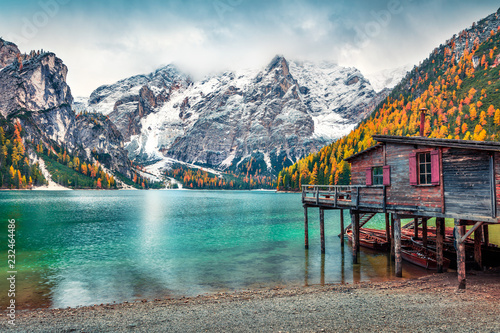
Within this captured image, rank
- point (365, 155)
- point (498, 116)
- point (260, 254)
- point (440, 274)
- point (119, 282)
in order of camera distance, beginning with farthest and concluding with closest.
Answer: point (498, 116), point (260, 254), point (365, 155), point (119, 282), point (440, 274)

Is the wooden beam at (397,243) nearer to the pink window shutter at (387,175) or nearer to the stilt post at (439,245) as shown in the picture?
the pink window shutter at (387,175)

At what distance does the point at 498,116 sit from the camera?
115m

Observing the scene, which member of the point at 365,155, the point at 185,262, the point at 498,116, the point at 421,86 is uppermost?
the point at 421,86

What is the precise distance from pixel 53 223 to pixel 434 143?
63320 millimetres

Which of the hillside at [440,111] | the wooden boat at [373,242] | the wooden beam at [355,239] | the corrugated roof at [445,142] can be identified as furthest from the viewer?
the hillside at [440,111]

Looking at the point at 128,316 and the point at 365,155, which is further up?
the point at 365,155

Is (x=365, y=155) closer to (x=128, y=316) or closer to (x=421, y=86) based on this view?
(x=128, y=316)

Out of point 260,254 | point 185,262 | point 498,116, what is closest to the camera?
point 185,262

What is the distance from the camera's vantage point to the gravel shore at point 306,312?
43.1ft

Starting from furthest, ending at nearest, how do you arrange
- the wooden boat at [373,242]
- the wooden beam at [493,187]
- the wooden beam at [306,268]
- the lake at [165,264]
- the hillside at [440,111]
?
1. the hillside at [440,111]
2. the wooden boat at [373,242]
3. the wooden beam at [306,268]
4. the lake at [165,264]
5. the wooden beam at [493,187]

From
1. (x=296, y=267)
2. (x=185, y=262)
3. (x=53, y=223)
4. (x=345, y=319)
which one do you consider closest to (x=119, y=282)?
(x=185, y=262)

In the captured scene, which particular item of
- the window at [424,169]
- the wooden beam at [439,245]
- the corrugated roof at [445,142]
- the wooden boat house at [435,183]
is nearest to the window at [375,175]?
the wooden boat house at [435,183]

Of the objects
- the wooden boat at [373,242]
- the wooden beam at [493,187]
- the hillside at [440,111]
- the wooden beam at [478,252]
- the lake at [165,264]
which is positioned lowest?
the lake at [165,264]

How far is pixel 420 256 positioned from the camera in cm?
2481
